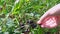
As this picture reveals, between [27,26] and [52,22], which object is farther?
[27,26]

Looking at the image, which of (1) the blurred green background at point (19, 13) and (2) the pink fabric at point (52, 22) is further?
(1) the blurred green background at point (19, 13)

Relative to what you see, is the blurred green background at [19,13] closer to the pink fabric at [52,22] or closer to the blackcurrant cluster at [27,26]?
the blackcurrant cluster at [27,26]

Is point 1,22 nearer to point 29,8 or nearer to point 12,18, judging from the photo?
point 12,18

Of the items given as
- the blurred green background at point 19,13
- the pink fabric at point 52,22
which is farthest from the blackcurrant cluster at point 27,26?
the pink fabric at point 52,22

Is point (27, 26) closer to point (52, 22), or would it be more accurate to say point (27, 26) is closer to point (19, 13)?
point (19, 13)

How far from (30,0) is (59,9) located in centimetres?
58

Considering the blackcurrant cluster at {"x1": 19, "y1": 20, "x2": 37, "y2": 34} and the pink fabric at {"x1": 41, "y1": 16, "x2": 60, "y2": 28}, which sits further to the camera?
the blackcurrant cluster at {"x1": 19, "y1": 20, "x2": 37, "y2": 34}

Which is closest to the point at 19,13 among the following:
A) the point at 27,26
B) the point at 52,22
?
the point at 27,26

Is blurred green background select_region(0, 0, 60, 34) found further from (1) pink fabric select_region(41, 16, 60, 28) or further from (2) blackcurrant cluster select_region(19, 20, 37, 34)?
(1) pink fabric select_region(41, 16, 60, 28)

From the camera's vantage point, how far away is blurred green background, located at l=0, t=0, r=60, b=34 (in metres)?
0.99

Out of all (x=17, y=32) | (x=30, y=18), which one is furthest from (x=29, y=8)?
(x=17, y=32)

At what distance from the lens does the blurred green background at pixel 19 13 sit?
99 cm

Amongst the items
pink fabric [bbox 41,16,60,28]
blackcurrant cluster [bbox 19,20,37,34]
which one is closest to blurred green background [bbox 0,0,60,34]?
blackcurrant cluster [bbox 19,20,37,34]

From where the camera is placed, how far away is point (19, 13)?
1.03m
